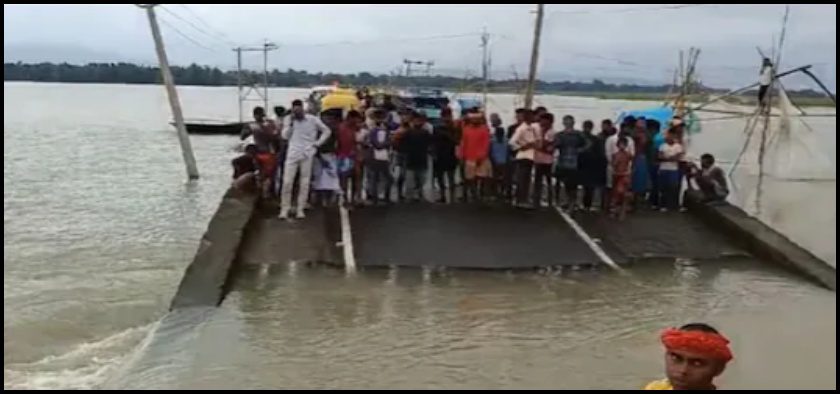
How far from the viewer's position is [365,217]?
13641 millimetres

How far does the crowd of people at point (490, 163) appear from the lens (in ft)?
45.2

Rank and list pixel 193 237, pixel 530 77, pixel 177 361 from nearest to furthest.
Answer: pixel 177 361
pixel 193 237
pixel 530 77

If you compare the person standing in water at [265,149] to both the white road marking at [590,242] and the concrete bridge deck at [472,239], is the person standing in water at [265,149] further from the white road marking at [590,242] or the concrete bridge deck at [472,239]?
the white road marking at [590,242]

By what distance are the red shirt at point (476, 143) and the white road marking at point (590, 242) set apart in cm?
127

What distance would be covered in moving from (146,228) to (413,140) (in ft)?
24.2

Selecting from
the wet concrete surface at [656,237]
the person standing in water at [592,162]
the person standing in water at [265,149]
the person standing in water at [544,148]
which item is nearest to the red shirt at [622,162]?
the person standing in water at [592,162]

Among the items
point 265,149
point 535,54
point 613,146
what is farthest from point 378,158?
point 535,54

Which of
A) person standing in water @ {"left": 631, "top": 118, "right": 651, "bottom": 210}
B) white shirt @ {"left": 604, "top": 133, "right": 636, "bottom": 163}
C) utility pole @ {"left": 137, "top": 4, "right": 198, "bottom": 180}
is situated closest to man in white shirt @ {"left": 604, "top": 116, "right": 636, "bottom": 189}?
white shirt @ {"left": 604, "top": 133, "right": 636, "bottom": 163}

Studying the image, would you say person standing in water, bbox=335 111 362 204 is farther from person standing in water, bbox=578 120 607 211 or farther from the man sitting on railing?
the man sitting on railing

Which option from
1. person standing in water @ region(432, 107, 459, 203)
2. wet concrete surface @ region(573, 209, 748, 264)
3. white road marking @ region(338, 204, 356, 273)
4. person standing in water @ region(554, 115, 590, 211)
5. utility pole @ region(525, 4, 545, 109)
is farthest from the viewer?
utility pole @ region(525, 4, 545, 109)

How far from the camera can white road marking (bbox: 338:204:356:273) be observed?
1135 cm

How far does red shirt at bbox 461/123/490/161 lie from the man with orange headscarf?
10.5 metres

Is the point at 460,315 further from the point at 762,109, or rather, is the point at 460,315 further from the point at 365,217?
the point at 762,109

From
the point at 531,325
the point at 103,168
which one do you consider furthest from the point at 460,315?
the point at 103,168
